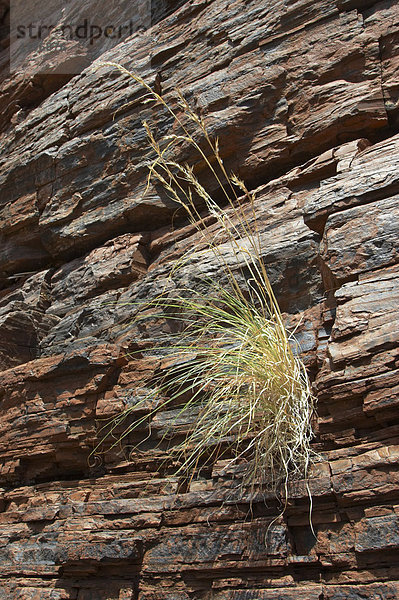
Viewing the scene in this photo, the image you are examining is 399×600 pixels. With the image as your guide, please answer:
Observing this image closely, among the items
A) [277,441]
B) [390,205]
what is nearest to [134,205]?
[390,205]

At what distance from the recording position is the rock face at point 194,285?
2.27 metres

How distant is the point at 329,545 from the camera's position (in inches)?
84.7

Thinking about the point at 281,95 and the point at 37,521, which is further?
the point at 281,95

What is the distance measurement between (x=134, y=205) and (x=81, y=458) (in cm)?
215

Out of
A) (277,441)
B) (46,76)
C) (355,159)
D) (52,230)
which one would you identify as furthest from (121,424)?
(46,76)

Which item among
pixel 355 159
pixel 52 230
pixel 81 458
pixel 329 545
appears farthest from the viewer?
pixel 52 230

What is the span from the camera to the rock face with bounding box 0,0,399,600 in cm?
227

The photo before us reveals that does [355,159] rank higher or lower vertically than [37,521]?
higher

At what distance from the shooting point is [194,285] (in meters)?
3.68

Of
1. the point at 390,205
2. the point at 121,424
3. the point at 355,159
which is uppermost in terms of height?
the point at 355,159

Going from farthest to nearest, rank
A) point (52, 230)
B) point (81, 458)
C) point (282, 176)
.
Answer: point (52, 230) → point (282, 176) → point (81, 458)

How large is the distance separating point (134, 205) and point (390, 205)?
2.45 meters

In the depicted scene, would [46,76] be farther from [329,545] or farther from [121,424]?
[329,545]

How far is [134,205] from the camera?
4664 millimetres
